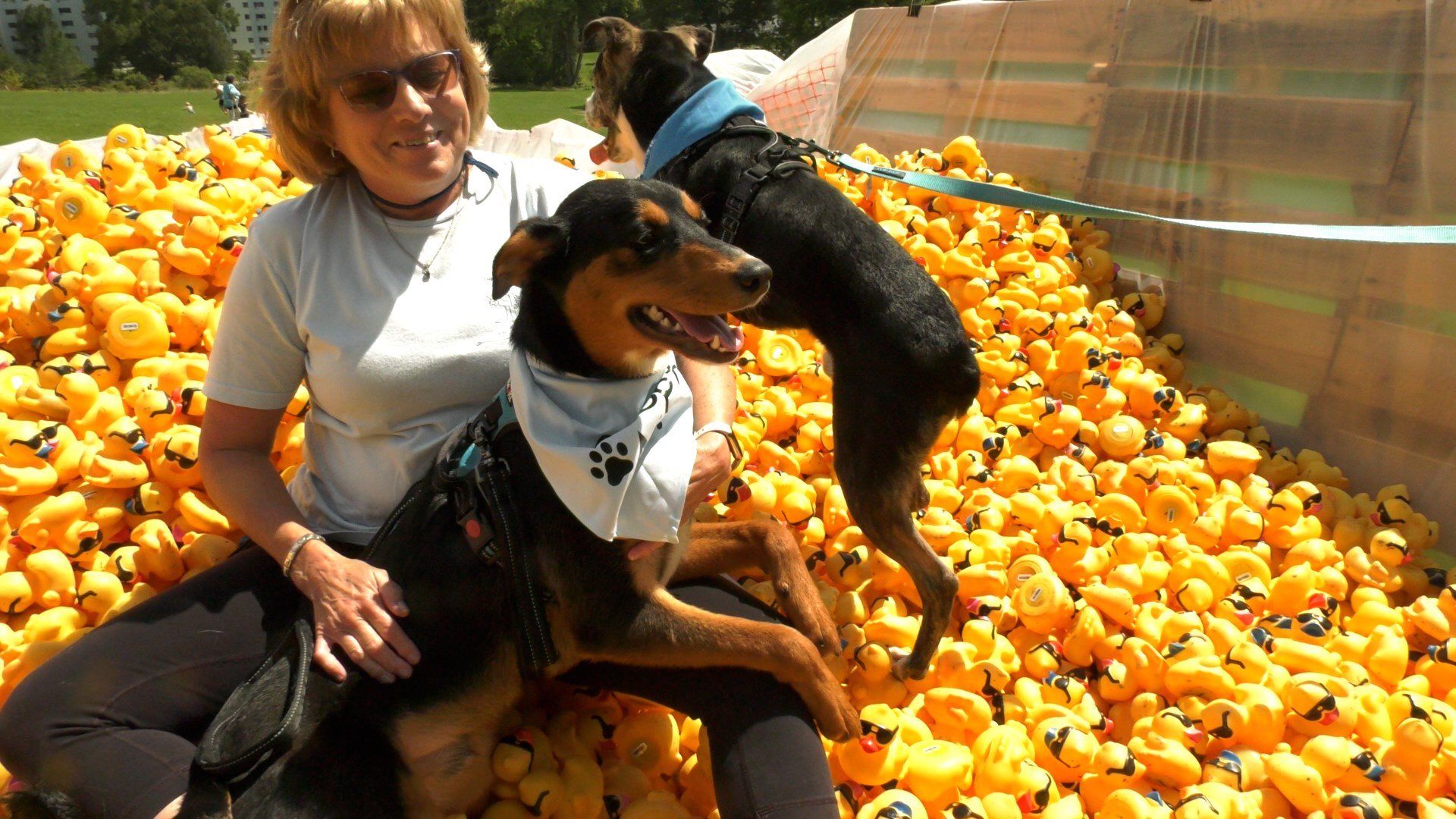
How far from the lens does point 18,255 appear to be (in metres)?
3.99

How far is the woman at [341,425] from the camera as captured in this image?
6.69ft

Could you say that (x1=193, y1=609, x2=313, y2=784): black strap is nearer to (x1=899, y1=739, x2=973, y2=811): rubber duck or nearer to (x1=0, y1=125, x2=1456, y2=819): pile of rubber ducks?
(x1=0, y1=125, x2=1456, y2=819): pile of rubber ducks

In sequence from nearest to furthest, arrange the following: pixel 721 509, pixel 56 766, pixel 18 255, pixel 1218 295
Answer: pixel 56 766, pixel 721 509, pixel 18 255, pixel 1218 295

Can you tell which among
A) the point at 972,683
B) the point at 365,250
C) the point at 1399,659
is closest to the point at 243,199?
the point at 365,250

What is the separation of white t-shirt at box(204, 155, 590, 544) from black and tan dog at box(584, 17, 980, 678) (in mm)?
913

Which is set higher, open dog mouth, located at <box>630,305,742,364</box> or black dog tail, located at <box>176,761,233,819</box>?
open dog mouth, located at <box>630,305,742,364</box>

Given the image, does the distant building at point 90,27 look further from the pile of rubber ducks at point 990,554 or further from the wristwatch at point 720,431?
the wristwatch at point 720,431

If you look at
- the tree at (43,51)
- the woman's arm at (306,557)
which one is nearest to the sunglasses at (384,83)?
the woman's arm at (306,557)

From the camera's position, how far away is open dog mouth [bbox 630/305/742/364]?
210cm

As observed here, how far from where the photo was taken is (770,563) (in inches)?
106

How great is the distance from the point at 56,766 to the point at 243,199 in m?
2.95

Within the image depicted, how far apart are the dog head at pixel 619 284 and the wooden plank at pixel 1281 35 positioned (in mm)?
3279

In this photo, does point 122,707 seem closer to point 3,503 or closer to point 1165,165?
point 3,503

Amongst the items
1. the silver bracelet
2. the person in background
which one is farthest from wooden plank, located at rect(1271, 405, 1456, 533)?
the person in background
